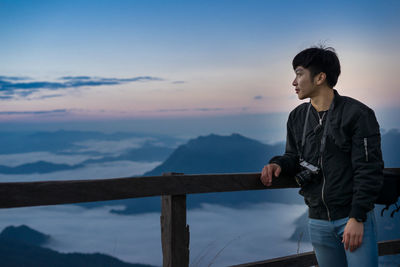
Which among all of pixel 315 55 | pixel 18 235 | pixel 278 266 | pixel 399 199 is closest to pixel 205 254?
pixel 278 266

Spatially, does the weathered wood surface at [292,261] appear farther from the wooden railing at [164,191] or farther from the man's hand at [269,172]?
the man's hand at [269,172]

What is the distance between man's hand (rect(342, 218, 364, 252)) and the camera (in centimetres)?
219

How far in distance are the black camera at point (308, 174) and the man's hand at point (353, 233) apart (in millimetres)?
308

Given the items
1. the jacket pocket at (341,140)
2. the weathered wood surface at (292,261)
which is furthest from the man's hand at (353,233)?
the weathered wood surface at (292,261)

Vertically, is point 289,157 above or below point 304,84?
below

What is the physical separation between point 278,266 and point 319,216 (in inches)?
41.7

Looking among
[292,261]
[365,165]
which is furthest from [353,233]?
[292,261]

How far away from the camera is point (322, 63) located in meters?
2.46

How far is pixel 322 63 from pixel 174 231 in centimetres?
127

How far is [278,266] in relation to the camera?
330 centimetres

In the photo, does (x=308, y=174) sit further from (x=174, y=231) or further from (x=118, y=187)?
(x=118, y=187)

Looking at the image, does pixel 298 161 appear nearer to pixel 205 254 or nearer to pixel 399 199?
pixel 399 199

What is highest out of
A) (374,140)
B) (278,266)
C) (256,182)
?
(374,140)

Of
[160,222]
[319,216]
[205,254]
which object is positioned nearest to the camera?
[319,216]
